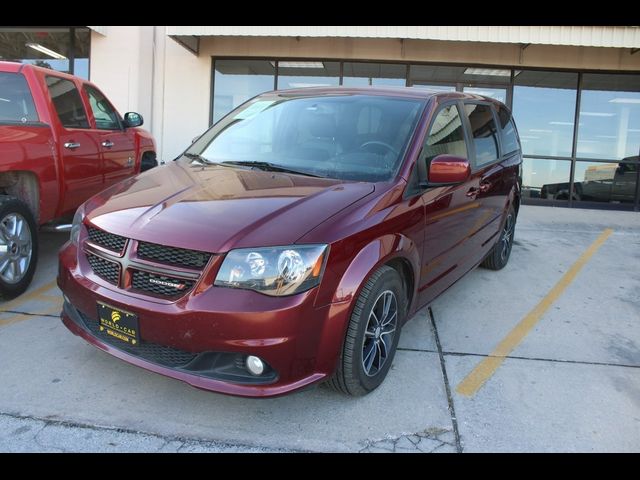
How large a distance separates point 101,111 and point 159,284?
13.5 ft

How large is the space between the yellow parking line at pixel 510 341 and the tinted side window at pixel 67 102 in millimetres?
4195

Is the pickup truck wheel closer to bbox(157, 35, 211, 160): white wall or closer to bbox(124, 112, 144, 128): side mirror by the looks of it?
bbox(124, 112, 144, 128): side mirror

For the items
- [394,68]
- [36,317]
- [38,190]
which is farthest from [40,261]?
[394,68]

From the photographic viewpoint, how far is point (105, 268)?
298cm

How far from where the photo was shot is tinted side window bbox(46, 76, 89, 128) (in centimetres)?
524

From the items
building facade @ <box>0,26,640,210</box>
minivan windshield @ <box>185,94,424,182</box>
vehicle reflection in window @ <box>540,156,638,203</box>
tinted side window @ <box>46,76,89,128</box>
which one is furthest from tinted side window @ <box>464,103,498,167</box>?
vehicle reflection in window @ <box>540,156,638,203</box>

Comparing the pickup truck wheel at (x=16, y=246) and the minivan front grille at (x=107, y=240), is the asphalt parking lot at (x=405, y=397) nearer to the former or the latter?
the pickup truck wheel at (x=16, y=246)

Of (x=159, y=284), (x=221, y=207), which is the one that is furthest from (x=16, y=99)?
(x=159, y=284)

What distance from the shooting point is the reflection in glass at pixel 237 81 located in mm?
11250

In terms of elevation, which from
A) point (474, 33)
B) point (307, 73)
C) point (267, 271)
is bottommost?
point (267, 271)

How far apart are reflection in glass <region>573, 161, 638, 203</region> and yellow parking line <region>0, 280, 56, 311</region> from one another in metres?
10.1

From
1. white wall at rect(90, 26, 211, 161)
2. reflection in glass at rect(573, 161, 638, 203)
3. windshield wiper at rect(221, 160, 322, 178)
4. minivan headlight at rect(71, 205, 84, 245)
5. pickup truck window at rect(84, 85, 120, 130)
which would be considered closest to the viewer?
minivan headlight at rect(71, 205, 84, 245)

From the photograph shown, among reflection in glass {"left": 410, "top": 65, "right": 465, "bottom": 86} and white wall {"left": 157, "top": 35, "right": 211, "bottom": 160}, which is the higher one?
reflection in glass {"left": 410, "top": 65, "right": 465, "bottom": 86}

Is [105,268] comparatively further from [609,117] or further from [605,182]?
[609,117]
